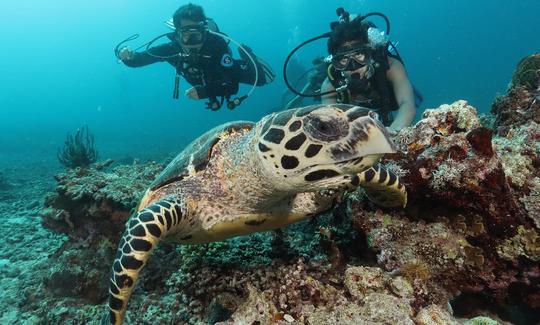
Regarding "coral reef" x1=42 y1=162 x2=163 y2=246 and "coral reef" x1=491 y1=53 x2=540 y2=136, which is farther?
"coral reef" x1=42 y1=162 x2=163 y2=246

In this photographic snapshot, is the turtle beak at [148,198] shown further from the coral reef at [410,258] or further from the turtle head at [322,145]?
the turtle head at [322,145]

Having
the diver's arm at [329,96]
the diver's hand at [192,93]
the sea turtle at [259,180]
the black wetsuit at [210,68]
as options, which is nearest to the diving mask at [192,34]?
the black wetsuit at [210,68]

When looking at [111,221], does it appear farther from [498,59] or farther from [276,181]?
[498,59]

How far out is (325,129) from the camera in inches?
65.6

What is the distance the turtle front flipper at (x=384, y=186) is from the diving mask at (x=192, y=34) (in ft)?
19.3

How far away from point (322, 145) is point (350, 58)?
3.29 m

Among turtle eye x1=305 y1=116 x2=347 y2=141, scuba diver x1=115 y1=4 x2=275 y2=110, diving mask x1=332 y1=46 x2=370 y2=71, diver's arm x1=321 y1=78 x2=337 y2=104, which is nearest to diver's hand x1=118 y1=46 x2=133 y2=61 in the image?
scuba diver x1=115 y1=4 x2=275 y2=110

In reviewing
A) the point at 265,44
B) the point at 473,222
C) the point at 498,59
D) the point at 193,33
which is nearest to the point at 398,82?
the point at 473,222

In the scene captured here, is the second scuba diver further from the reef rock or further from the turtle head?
the turtle head

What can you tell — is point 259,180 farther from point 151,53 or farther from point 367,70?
point 151,53

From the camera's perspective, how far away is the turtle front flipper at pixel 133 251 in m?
2.08

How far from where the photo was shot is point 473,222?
2.20 meters

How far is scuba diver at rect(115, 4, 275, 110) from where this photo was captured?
718 cm

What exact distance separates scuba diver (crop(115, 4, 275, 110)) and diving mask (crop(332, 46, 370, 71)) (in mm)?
2765
